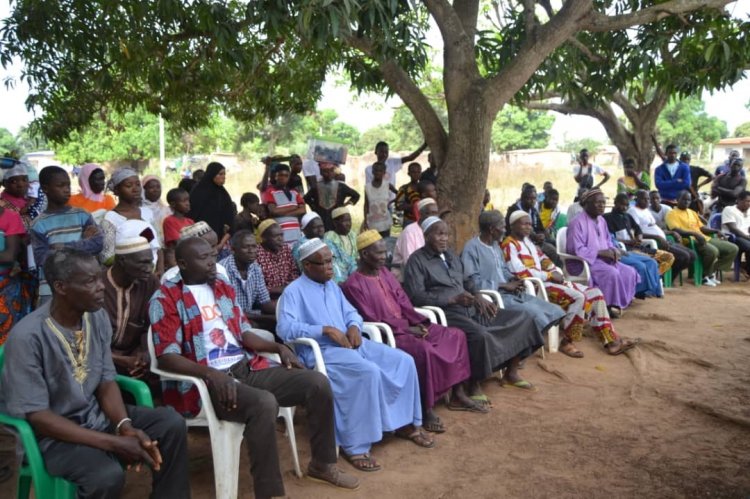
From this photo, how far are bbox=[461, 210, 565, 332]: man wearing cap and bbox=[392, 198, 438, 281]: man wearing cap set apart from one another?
1.90ft

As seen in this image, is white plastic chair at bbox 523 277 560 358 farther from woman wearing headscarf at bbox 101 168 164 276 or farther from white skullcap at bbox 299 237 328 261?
woman wearing headscarf at bbox 101 168 164 276

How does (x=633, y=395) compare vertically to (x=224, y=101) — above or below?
below

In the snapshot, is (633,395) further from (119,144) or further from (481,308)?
(119,144)

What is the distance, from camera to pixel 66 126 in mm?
8547

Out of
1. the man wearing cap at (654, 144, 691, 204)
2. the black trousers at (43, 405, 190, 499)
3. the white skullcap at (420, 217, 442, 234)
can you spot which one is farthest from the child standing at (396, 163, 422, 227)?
the black trousers at (43, 405, 190, 499)

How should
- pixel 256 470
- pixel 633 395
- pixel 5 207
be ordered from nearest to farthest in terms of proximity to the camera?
pixel 256 470, pixel 5 207, pixel 633 395

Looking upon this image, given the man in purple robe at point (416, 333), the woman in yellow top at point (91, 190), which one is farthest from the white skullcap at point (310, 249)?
the woman in yellow top at point (91, 190)

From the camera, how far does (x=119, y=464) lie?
302cm

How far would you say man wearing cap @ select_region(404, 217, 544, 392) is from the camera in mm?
5418

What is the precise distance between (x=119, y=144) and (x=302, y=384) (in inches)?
1146

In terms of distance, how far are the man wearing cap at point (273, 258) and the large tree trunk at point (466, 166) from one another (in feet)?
7.73

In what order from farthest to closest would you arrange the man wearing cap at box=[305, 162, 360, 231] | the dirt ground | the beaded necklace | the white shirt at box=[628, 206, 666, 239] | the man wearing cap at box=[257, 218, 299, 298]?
the white shirt at box=[628, 206, 666, 239] < the man wearing cap at box=[305, 162, 360, 231] < the man wearing cap at box=[257, 218, 299, 298] < the dirt ground < the beaded necklace

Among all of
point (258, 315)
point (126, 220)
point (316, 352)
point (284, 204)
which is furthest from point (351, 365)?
point (284, 204)

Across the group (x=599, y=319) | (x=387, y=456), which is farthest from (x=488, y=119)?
(x=387, y=456)
